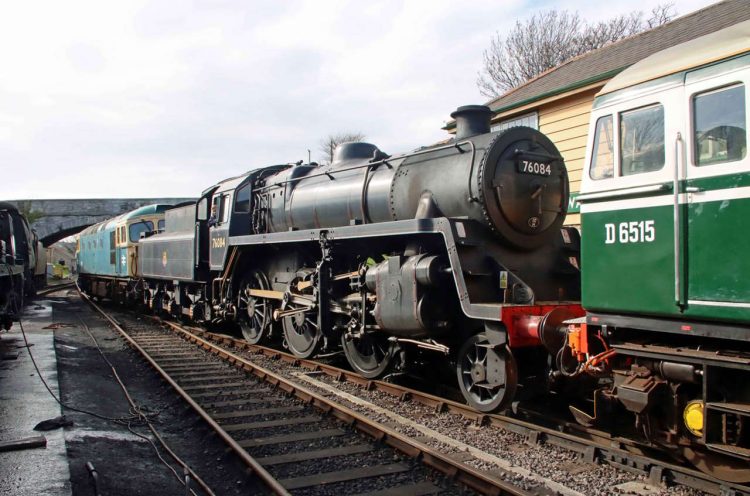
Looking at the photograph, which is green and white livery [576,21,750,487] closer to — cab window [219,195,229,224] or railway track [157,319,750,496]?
railway track [157,319,750,496]

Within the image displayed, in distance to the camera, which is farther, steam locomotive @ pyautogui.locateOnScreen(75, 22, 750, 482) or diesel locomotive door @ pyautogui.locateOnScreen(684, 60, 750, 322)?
steam locomotive @ pyautogui.locateOnScreen(75, 22, 750, 482)

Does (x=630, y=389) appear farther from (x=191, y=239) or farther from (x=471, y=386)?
(x=191, y=239)

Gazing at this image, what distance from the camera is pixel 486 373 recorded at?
20.0 feet

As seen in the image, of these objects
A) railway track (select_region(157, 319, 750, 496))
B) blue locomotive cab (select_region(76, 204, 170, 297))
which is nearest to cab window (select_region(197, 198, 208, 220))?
blue locomotive cab (select_region(76, 204, 170, 297))

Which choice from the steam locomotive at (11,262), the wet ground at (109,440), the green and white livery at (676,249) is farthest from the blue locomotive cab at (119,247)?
the green and white livery at (676,249)

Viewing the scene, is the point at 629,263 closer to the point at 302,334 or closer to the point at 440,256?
the point at 440,256

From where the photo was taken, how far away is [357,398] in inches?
285

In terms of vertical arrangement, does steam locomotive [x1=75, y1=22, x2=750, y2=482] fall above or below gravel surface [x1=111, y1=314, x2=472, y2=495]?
above

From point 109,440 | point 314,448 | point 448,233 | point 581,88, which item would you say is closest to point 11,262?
point 109,440

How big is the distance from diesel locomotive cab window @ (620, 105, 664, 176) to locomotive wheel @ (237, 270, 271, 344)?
7.78 metres

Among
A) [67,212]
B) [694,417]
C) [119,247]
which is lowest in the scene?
[694,417]

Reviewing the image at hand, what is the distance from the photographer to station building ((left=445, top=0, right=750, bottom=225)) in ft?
32.6

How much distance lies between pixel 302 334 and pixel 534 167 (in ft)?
15.9

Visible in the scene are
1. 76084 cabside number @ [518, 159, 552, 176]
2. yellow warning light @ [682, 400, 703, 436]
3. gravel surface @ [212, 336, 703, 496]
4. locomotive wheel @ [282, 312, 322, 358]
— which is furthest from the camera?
locomotive wheel @ [282, 312, 322, 358]
